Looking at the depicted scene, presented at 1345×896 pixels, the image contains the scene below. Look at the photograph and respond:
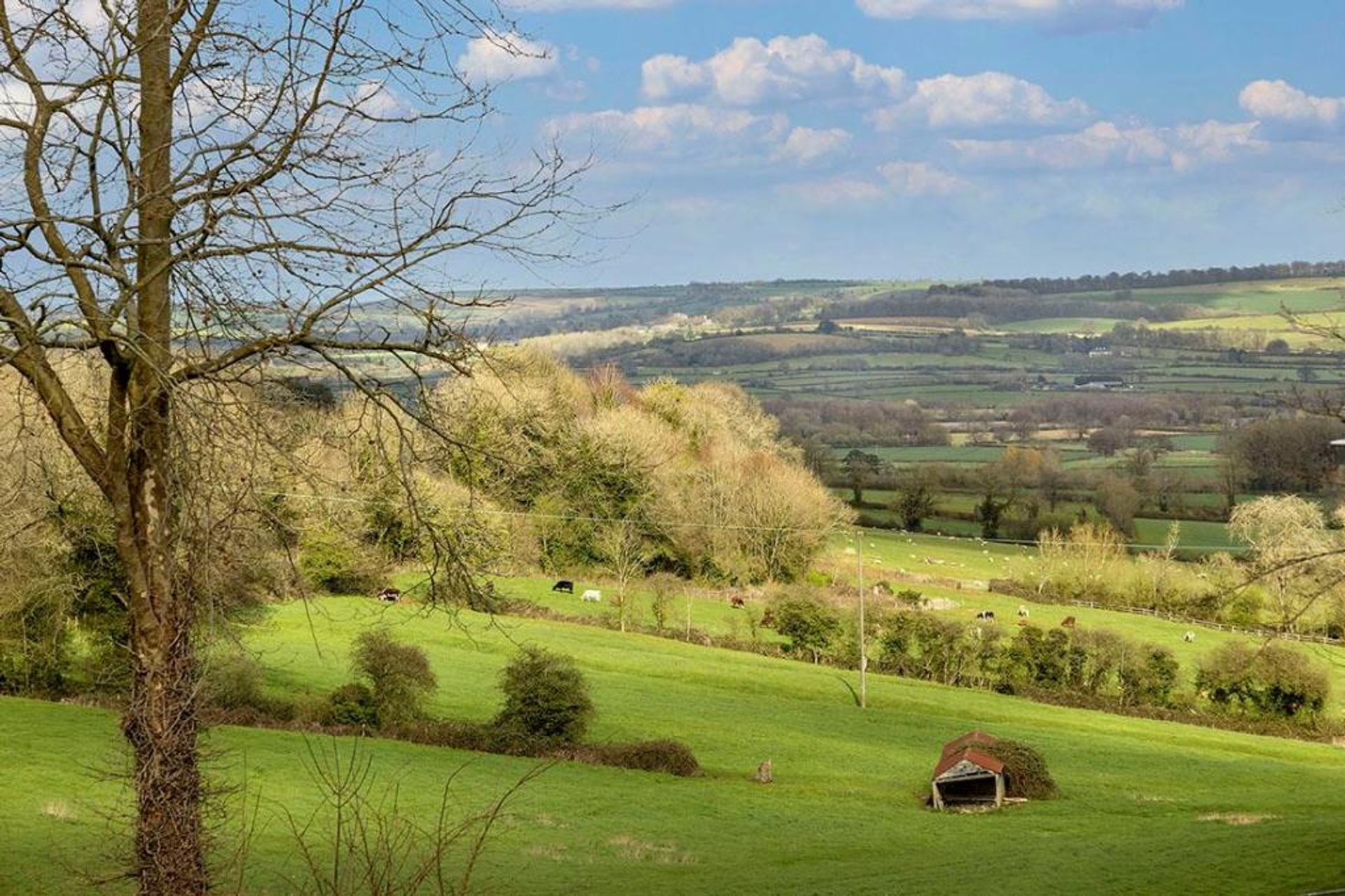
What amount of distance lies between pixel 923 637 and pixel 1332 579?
40611mm

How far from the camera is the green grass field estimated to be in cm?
2344

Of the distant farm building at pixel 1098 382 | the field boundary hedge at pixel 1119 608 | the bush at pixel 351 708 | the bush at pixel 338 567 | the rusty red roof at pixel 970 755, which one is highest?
the distant farm building at pixel 1098 382

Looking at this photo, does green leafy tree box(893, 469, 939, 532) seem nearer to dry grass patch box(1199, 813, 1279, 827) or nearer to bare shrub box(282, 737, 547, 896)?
dry grass patch box(1199, 813, 1279, 827)

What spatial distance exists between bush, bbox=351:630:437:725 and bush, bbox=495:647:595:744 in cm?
246

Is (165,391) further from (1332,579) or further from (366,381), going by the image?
(1332,579)

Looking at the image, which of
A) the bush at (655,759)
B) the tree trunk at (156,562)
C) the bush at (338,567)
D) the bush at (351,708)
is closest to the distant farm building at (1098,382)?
the bush at (338,567)

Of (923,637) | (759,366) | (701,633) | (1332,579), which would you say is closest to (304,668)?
(701,633)

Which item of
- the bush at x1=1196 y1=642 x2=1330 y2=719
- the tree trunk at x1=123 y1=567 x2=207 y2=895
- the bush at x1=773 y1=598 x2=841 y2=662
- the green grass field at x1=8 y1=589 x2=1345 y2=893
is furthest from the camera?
the bush at x1=773 y1=598 x2=841 y2=662

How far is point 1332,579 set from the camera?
1683cm

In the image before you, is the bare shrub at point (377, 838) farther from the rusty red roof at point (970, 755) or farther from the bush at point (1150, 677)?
the bush at point (1150, 677)

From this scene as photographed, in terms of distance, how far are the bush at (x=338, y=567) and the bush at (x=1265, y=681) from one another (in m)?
31.4

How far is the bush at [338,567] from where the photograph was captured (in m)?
10.5

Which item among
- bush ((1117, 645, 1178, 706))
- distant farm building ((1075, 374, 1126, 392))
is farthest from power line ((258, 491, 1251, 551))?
distant farm building ((1075, 374, 1126, 392))

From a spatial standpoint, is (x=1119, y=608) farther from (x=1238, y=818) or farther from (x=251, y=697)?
(x=251, y=697)
